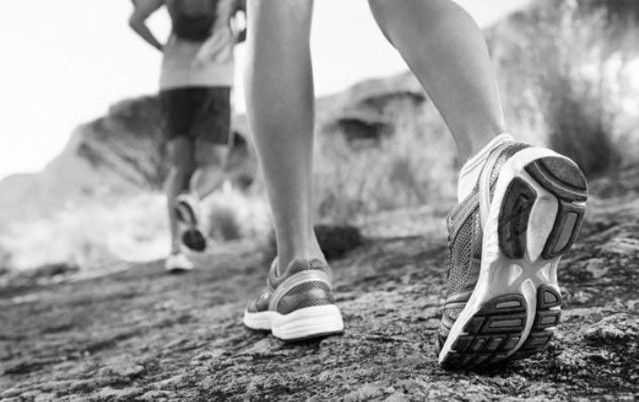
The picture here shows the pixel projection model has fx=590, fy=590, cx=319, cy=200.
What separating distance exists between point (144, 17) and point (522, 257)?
328 centimetres

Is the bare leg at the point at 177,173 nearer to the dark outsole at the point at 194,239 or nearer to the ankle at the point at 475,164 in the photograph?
the dark outsole at the point at 194,239

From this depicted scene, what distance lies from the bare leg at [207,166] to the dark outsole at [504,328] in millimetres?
2913

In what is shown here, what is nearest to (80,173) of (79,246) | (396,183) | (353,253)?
(79,246)

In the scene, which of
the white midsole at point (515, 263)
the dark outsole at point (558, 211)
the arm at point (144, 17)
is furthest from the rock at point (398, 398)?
the arm at point (144, 17)

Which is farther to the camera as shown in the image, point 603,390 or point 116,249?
point 116,249

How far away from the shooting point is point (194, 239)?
131 inches

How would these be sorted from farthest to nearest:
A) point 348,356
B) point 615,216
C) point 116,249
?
1. point 116,249
2. point 615,216
3. point 348,356

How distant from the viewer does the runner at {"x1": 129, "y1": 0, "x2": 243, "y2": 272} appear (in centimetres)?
341

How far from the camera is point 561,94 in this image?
4125mm

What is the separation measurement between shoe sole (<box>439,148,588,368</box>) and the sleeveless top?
2.95 metres

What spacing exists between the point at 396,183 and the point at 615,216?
3.73 m

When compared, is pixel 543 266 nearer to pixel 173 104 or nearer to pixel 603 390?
pixel 603 390

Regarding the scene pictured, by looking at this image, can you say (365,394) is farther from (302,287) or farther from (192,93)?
(192,93)

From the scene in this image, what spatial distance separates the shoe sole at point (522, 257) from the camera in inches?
29.2
